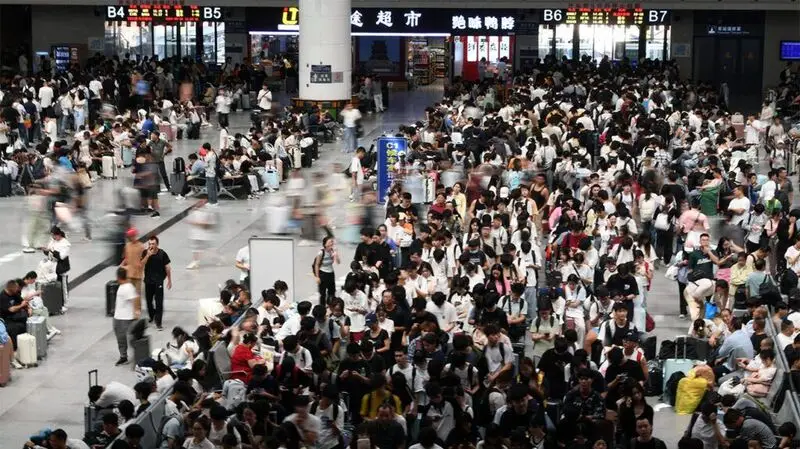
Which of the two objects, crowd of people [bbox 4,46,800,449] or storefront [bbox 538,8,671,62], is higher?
storefront [bbox 538,8,671,62]

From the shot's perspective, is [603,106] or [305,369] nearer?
[305,369]

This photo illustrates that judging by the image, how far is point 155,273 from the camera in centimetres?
1861

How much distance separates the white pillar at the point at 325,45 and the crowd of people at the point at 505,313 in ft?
29.2

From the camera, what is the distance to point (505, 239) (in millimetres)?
19391

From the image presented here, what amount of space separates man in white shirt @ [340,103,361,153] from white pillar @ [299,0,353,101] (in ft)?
10.5

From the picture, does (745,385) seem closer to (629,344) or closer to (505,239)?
(629,344)

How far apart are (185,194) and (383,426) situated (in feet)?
56.1

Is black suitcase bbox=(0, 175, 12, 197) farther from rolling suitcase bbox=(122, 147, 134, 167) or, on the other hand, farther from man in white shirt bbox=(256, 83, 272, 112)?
man in white shirt bbox=(256, 83, 272, 112)

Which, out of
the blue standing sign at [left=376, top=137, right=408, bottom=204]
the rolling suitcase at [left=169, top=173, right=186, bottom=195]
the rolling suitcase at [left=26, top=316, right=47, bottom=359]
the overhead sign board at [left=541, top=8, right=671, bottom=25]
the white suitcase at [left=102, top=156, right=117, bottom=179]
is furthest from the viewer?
the overhead sign board at [left=541, top=8, right=671, bottom=25]

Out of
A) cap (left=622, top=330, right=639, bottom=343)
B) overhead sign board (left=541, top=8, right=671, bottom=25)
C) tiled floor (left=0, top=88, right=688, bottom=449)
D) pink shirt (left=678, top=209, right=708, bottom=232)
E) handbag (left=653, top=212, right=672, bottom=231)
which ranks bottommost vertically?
tiled floor (left=0, top=88, right=688, bottom=449)

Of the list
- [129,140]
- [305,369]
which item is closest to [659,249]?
[305,369]

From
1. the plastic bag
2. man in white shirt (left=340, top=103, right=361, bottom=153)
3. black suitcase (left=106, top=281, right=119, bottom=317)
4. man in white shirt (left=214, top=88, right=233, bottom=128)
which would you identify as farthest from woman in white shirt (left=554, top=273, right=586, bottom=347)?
man in white shirt (left=214, top=88, right=233, bottom=128)

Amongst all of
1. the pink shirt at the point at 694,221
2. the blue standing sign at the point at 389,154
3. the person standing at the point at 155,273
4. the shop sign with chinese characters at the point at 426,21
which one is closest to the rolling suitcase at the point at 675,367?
the pink shirt at the point at 694,221

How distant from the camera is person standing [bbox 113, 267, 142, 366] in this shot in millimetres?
17062
